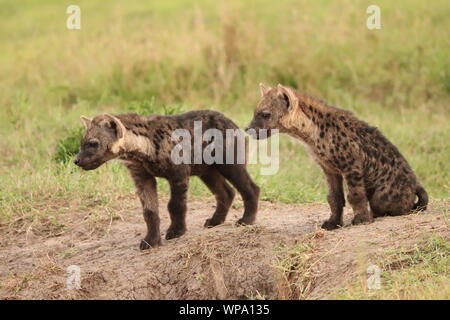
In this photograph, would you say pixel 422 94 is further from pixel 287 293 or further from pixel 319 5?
pixel 287 293

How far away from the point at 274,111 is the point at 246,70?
611 cm

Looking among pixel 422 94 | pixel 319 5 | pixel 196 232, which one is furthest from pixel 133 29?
pixel 196 232

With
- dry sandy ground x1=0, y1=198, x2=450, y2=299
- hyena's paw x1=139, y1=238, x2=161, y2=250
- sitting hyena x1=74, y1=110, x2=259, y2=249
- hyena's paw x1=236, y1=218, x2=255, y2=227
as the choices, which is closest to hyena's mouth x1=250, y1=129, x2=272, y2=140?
sitting hyena x1=74, y1=110, x2=259, y2=249

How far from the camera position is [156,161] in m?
7.03

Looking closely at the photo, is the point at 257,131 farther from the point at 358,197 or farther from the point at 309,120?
the point at 358,197

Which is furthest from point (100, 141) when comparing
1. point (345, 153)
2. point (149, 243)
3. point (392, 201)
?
point (392, 201)

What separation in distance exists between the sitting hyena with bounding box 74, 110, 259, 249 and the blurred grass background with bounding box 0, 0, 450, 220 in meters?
2.35

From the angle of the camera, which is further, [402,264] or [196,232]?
[196,232]

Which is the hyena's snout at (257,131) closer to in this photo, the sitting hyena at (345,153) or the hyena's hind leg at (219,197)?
the sitting hyena at (345,153)

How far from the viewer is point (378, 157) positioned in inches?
285

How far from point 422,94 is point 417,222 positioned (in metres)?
5.91

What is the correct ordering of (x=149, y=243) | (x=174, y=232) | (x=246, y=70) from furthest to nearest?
(x=246, y=70) < (x=174, y=232) < (x=149, y=243)

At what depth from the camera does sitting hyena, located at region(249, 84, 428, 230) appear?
705 cm

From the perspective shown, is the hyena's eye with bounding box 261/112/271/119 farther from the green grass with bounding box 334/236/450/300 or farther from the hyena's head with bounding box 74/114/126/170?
the green grass with bounding box 334/236/450/300
